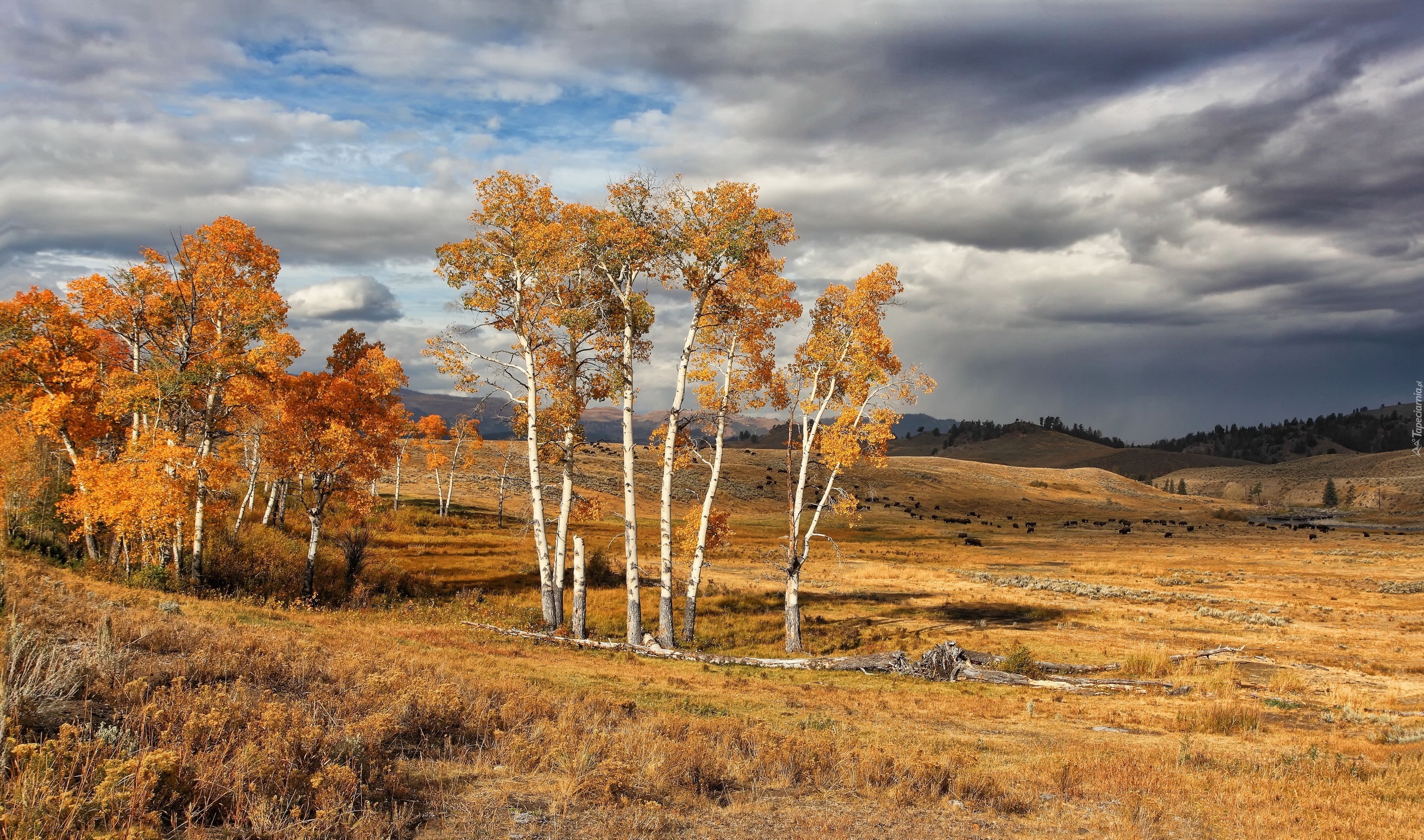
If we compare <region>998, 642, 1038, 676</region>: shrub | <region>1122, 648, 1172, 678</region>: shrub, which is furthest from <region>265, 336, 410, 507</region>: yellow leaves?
<region>1122, 648, 1172, 678</region>: shrub

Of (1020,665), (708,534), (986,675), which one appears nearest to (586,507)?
(708,534)

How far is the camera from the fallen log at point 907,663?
931 inches

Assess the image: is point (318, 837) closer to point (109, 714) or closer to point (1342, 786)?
point (109, 714)

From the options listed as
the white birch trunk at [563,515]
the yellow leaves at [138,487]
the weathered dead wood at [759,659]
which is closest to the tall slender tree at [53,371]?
the yellow leaves at [138,487]

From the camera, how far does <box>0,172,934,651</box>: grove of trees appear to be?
27.5 m

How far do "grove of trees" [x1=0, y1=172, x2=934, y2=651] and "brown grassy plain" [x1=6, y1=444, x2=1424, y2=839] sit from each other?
4306 millimetres

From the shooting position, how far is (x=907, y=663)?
2566cm

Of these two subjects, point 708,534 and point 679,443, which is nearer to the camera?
point 679,443

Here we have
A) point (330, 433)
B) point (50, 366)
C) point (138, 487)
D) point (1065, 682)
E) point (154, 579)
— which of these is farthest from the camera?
point (330, 433)

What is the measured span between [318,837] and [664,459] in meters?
20.5

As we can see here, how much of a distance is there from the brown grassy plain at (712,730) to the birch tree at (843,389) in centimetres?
590

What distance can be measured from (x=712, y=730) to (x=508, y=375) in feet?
57.5

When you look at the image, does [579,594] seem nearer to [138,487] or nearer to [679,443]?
[679,443]

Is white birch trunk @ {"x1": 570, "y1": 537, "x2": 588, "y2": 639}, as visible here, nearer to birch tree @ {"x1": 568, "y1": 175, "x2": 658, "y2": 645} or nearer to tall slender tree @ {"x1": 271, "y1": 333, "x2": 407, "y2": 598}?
birch tree @ {"x1": 568, "y1": 175, "x2": 658, "y2": 645}
